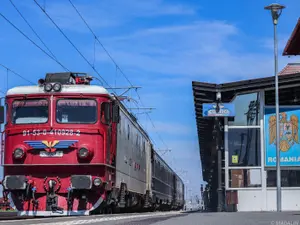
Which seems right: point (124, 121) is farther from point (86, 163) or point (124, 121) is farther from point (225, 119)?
point (225, 119)

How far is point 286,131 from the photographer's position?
973 inches

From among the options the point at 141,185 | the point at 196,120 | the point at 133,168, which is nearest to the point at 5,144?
the point at 133,168

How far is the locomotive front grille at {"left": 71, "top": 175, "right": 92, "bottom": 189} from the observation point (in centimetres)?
1398

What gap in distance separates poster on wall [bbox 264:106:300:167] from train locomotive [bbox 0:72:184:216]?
10.4 metres

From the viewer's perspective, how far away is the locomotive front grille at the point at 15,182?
14.1 m

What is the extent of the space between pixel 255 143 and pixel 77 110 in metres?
11.9

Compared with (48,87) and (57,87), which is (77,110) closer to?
(57,87)

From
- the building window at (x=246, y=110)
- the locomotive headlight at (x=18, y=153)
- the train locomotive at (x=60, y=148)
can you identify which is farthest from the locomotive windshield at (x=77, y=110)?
the building window at (x=246, y=110)

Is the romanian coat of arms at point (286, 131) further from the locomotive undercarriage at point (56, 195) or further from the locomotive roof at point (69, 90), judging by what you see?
the locomotive undercarriage at point (56, 195)

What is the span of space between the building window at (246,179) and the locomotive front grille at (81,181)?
11.6 m

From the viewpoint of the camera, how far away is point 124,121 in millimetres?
17859

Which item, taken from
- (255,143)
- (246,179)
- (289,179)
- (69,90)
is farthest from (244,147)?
(69,90)

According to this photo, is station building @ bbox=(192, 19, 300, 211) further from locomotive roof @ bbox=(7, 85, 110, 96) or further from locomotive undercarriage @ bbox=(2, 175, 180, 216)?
locomotive undercarriage @ bbox=(2, 175, 180, 216)

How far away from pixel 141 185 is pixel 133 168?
2718 millimetres
